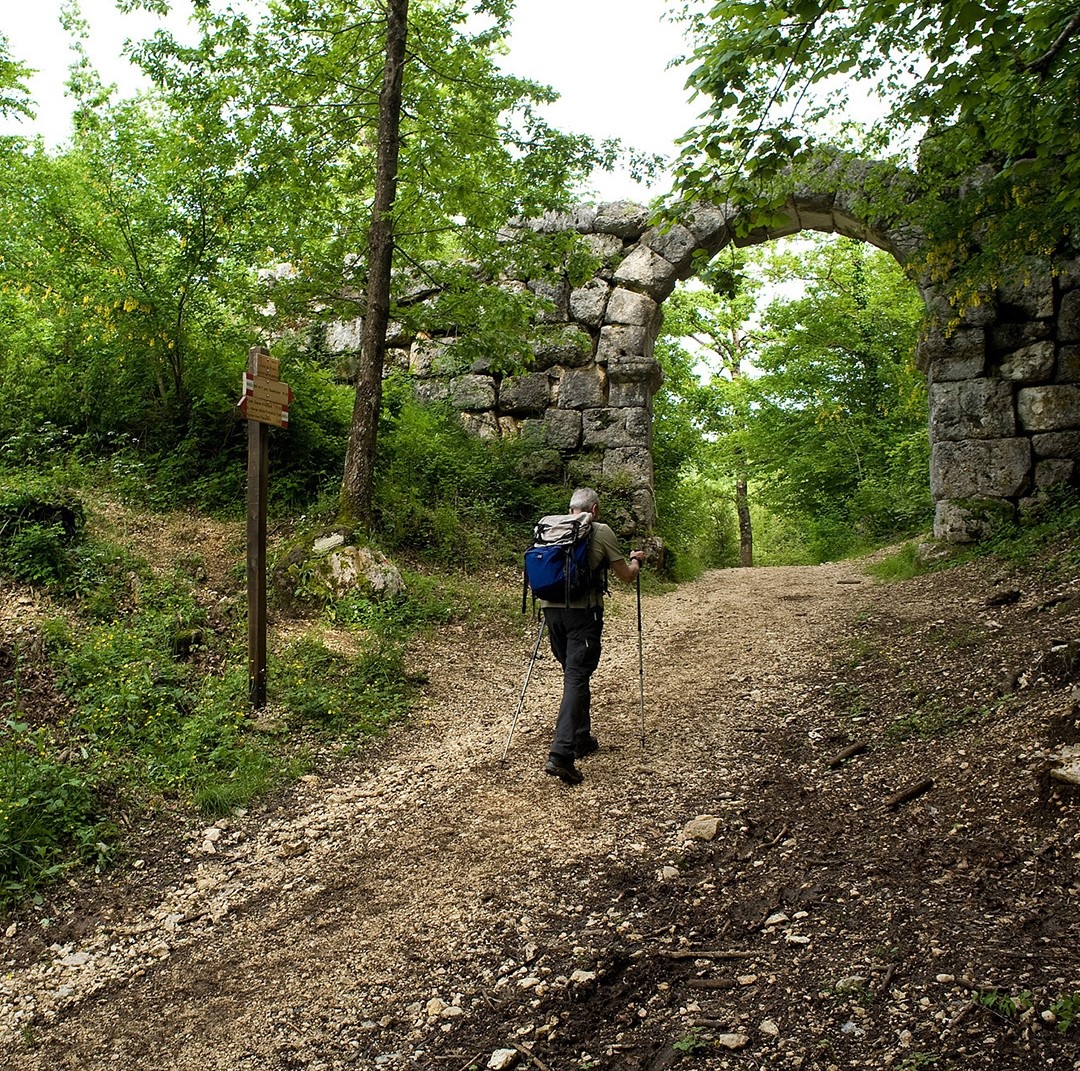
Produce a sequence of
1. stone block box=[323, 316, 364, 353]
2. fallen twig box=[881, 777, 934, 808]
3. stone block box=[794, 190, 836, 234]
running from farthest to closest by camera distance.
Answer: stone block box=[323, 316, 364, 353] → stone block box=[794, 190, 836, 234] → fallen twig box=[881, 777, 934, 808]

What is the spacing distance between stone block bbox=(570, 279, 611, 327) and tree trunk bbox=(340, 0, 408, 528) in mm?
4549

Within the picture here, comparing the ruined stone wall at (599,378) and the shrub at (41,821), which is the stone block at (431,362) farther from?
the shrub at (41,821)

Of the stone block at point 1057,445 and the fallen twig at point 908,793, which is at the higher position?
the stone block at point 1057,445

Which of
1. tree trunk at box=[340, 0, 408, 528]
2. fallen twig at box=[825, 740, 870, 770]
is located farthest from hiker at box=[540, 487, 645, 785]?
tree trunk at box=[340, 0, 408, 528]

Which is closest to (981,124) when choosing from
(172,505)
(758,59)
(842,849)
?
(758,59)

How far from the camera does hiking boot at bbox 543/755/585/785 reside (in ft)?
15.3

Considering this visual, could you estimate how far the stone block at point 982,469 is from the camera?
30.6 ft

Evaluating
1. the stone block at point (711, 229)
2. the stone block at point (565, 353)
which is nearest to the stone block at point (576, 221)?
the stone block at point (565, 353)

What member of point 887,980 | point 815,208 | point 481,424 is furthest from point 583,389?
point 887,980

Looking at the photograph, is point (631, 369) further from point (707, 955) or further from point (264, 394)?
point (707, 955)

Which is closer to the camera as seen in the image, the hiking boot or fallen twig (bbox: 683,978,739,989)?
fallen twig (bbox: 683,978,739,989)

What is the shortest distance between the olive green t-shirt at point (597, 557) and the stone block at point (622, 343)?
7.82 m

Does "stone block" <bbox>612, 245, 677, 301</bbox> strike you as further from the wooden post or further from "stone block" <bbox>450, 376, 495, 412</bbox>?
the wooden post

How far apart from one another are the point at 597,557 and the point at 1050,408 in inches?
276
